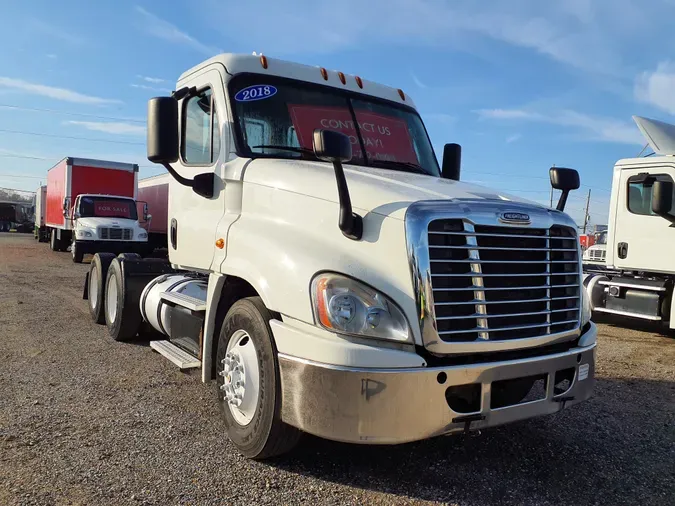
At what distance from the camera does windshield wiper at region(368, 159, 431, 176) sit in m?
4.43

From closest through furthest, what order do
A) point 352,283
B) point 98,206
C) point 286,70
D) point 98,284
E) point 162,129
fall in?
1. point 352,283
2. point 162,129
3. point 286,70
4. point 98,284
5. point 98,206

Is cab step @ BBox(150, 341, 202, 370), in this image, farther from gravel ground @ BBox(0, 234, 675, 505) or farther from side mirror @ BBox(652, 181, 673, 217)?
side mirror @ BBox(652, 181, 673, 217)

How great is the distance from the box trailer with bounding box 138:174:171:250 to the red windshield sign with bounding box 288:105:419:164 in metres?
18.7

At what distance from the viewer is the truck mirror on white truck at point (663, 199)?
8.39m

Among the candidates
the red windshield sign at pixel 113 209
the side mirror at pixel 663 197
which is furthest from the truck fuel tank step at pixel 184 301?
the red windshield sign at pixel 113 209

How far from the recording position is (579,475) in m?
3.53

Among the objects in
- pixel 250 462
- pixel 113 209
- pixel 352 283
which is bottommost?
pixel 250 462

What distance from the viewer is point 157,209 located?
24938 millimetres

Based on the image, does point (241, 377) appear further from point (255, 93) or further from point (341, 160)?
point (255, 93)

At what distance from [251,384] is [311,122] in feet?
6.62

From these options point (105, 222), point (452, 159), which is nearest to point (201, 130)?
point (452, 159)

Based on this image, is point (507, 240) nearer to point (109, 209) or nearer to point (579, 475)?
point (579, 475)

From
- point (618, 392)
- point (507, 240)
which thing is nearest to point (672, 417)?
point (618, 392)

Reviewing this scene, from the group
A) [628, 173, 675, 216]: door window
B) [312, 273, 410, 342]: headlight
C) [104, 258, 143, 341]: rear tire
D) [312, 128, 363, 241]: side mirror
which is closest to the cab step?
[104, 258, 143, 341]: rear tire
